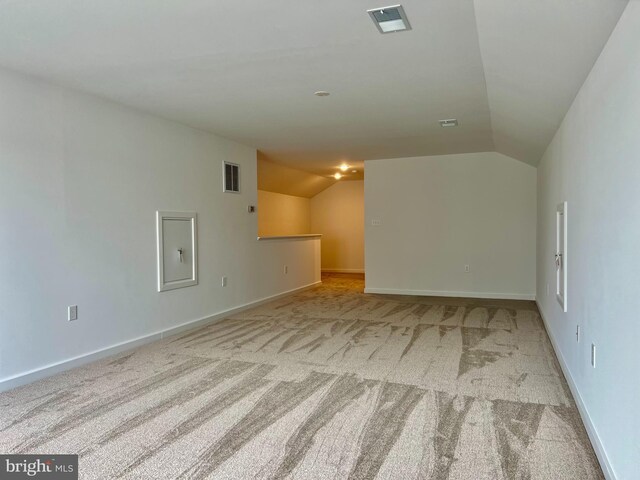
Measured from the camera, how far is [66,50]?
2.84 m

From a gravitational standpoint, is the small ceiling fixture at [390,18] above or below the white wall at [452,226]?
above

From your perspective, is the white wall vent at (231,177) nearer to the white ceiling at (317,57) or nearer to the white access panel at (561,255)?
the white ceiling at (317,57)

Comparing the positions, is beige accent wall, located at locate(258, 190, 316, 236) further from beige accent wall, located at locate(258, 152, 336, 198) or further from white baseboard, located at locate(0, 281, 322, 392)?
white baseboard, located at locate(0, 281, 322, 392)

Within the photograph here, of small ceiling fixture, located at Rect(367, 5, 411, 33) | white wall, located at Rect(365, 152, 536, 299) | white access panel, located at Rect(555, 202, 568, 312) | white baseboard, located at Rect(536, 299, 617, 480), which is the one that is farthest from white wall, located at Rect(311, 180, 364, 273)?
small ceiling fixture, located at Rect(367, 5, 411, 33)

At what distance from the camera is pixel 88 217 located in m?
3.83

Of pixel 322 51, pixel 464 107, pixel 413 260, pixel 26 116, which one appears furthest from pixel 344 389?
pixel 413 260

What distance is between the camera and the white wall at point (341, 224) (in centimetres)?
1094

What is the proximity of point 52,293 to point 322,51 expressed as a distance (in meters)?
2.80

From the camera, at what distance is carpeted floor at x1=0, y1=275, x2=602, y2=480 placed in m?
2.15

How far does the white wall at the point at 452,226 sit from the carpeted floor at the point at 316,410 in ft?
7.76

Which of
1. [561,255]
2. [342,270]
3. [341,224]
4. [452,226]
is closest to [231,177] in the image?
[452,226]

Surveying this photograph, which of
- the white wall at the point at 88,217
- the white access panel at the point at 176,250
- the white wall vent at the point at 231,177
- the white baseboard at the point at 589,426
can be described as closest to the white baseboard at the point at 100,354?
the white wall at the point at 88,217

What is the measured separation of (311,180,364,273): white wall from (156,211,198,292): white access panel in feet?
20.6

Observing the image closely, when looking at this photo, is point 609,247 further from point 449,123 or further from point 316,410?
point 449,123
